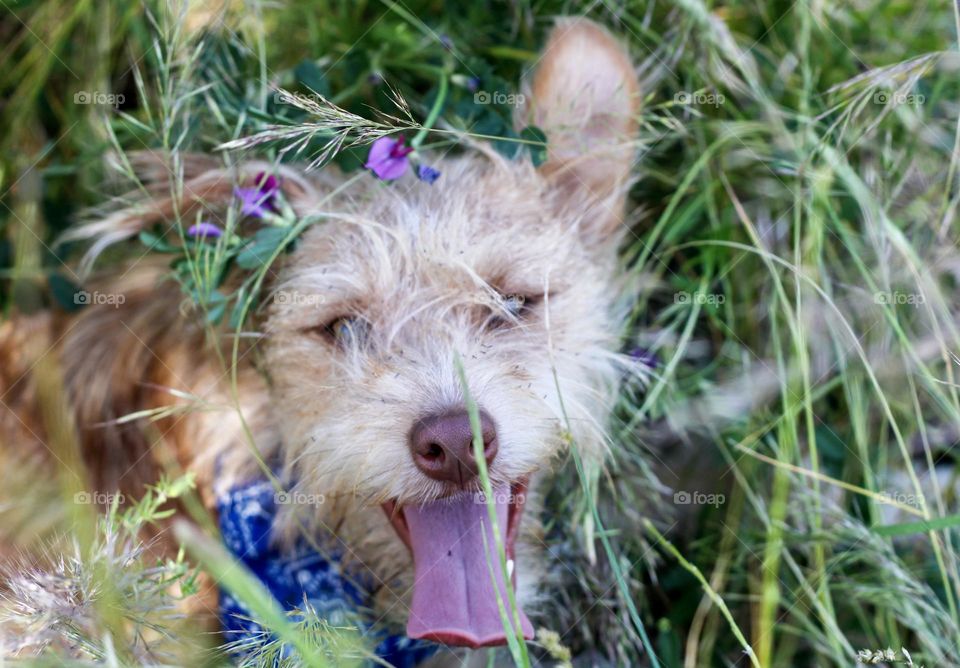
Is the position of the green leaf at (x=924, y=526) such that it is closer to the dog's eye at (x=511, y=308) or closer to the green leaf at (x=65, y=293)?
the dog's eye at (x=511, y=308)

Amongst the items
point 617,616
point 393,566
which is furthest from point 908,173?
point 393,566

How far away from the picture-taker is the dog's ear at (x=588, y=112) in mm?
2934

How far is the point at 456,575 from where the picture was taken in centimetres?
258

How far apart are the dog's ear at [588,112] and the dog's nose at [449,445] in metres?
1.08

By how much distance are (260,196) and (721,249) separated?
69.4 inches

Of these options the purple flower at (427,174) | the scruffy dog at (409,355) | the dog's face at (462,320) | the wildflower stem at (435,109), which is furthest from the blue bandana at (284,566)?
the wildflower stem at (435,109)

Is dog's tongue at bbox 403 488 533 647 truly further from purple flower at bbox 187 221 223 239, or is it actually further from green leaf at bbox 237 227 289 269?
purple flower at bbox 187 221 223 239

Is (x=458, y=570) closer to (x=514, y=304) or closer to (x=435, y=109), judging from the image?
(x=514, y=304)

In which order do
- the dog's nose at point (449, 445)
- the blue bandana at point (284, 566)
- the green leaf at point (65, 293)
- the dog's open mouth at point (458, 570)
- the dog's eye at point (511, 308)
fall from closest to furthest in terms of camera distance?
the dog's nose at point (449, 445), the dog's open mouth at point (458, 570), the dog's eye at point (511, 308), the blue bandana at point (284, 566), the green leaf at point (65, 293)

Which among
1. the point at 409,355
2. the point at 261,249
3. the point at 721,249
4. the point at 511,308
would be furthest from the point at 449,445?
the point at 721,249

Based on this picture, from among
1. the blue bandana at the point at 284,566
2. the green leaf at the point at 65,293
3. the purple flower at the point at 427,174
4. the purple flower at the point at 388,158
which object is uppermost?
the purple flower at the point at 388,158

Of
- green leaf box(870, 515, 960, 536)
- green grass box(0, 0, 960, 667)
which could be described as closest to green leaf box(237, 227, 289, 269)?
green grass box(0, 0, 960, 667)

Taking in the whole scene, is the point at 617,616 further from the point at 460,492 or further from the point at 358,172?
the point at 358,172

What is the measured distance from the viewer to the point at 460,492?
241cm
